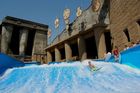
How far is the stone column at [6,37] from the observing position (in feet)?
119

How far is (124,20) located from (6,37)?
24981mm

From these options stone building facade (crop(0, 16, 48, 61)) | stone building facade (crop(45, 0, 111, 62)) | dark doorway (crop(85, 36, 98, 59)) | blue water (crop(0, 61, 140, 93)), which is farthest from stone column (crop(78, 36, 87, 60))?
stone building facade (crop(0, 16, 48, 61))

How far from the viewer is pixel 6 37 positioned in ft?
121

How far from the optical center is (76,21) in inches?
1139

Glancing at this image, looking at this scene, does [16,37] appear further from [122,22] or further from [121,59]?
[121,59]

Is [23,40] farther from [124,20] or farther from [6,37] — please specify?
[124,20]

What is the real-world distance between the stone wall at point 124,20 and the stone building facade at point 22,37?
70.6ft

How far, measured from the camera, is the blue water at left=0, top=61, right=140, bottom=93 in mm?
7898

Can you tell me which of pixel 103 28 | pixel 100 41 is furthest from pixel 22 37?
pixel 103 28

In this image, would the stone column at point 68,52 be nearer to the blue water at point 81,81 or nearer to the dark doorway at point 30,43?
the dark doorway at point 30,43

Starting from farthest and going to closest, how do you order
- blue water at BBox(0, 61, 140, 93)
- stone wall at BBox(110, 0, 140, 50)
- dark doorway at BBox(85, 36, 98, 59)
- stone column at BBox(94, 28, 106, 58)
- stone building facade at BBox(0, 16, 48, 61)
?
stone building facade at BBox(0, 16, 48, 61) < dark doorway at BBox(85, 36, 98, 59) < stone column at BBox(94, 28, 106, 58) < stone wall at BBox(110, 0, 140, 50) < blue water at BBox(0, 61, 140, 93)

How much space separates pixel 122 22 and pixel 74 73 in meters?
7.96

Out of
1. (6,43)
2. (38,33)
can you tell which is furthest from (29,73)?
(38,33)

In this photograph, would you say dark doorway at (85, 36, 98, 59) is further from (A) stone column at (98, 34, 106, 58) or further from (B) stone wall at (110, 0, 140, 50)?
(B) stone wall at (110, 0, 140, 50)
